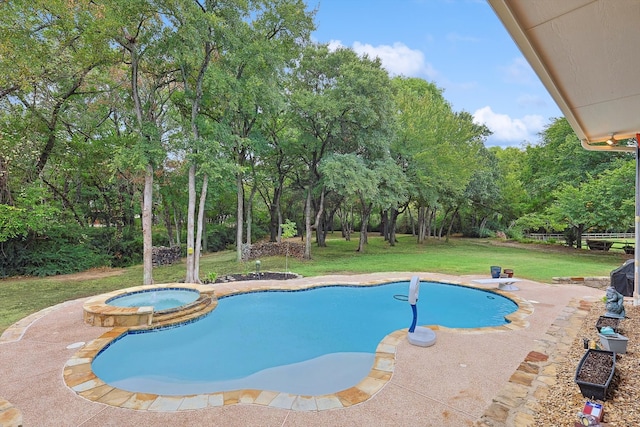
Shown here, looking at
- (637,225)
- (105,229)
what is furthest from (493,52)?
(105,229)

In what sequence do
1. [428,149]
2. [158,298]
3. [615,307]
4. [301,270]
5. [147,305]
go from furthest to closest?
[428,149]
[301,270]
[158,298]
[147,305]
[615,307]

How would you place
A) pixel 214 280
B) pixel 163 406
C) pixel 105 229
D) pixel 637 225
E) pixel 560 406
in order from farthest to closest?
pixel 105 229 < pixel 214 280 < pixel 637 225 < pixel 163 406 < pixel 560 406

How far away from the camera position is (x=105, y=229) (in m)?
12.8

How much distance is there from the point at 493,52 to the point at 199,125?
28.8 ft

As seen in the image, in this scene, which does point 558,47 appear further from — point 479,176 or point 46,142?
point 479,176

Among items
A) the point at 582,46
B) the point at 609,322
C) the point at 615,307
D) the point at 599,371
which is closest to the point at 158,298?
the point at 599,371

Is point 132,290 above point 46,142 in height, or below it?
below

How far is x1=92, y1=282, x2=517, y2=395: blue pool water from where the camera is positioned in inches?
166

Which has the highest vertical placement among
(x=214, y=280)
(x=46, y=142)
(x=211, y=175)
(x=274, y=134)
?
(x=274, y=134)

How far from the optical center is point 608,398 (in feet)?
9.08

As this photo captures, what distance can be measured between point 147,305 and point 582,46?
7.64 metres

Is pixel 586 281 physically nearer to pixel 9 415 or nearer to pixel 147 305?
pixel 147 305

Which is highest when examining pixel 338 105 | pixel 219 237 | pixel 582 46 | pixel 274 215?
pixel 338 105

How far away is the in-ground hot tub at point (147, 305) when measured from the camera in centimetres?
545
